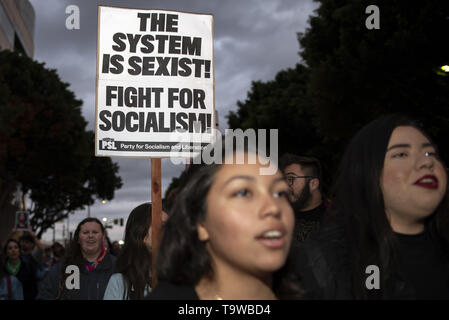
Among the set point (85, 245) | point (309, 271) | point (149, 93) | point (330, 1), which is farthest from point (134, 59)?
point (330, 1)

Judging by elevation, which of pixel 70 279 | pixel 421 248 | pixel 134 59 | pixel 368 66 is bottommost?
pixel 70 279

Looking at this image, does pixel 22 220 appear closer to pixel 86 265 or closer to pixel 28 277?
pixel 28 277

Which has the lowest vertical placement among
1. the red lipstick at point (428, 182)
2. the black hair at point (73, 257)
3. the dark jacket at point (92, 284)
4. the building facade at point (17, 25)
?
the dark jacket at point (92, 284)

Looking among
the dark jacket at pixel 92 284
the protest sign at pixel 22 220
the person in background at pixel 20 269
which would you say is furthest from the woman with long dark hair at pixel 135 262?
the protest sign at pixel 22 220

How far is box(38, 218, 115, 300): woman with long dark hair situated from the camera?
499 centimetres

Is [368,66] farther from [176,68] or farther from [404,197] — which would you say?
[404,197]

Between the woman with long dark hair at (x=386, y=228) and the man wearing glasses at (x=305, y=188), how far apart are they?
84.8 inches

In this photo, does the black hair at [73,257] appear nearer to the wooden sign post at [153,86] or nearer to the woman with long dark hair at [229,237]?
the wooden sign post at [153,86]

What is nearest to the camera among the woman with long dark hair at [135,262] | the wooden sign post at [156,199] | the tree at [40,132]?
the woman with long dark hair at [135,262]

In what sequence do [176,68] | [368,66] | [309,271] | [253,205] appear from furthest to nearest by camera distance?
[368,66] → [176,68] → [309,271] → [253,205]

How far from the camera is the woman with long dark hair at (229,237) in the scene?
66.4 inches

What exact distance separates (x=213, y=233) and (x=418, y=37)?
12266 mm

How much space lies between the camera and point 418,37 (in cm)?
1264

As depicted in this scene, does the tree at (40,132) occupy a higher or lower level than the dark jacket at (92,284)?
higher
